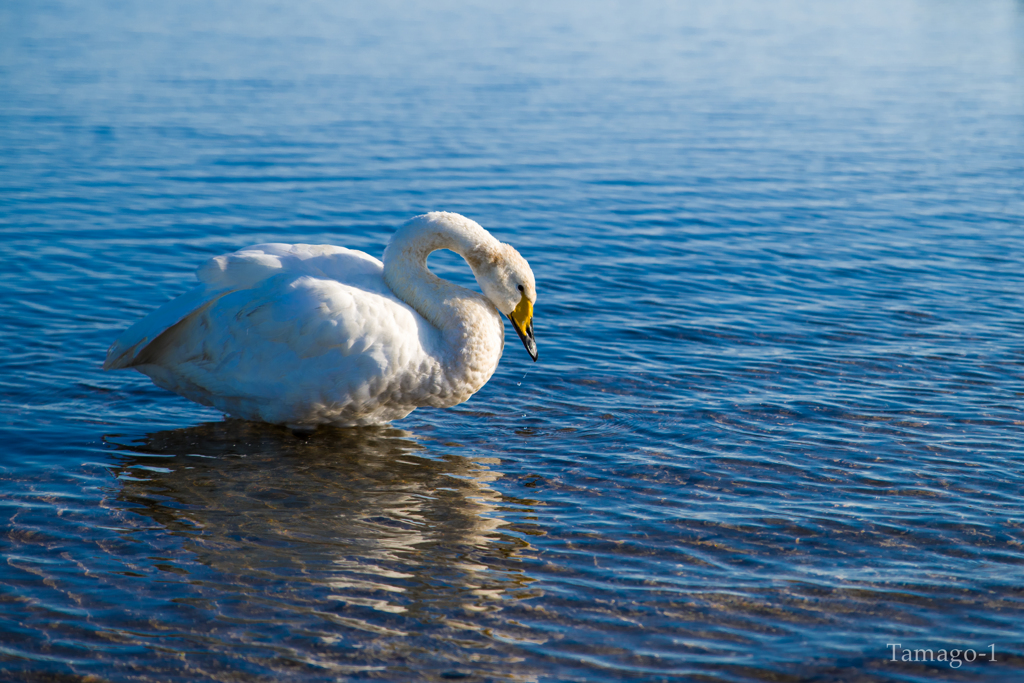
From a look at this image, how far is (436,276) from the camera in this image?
708 centimetres

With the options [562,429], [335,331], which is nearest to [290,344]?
[335,331]

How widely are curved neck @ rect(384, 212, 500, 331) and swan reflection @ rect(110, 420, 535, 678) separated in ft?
3.22

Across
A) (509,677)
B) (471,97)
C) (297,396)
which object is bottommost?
(509,677)

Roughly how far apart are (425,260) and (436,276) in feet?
0.48

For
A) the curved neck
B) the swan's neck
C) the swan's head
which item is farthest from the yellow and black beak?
the curved neck

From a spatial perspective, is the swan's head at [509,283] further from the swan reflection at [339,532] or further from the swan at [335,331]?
the swan reflection at [339,532]

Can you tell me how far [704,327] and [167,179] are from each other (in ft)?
28.4

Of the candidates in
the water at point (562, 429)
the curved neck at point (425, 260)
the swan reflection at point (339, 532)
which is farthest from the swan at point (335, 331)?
the water at point (562, 429)

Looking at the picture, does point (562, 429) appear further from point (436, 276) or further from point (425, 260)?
point (425, 260)

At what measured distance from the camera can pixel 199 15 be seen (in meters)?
36.6

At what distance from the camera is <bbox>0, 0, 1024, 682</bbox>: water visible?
16.0ft

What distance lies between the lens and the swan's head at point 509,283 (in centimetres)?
712

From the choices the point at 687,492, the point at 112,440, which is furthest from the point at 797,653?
the point at 112,440

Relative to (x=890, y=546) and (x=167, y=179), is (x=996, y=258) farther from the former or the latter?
(x=167, y=179)
